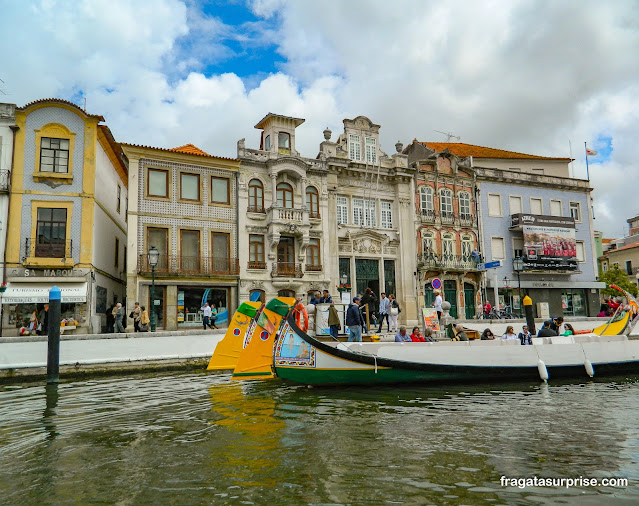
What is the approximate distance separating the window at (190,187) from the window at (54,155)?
18.8 ft

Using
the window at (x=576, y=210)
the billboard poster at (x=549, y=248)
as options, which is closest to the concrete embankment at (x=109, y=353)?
the billboard poster at (x=549, y=248)

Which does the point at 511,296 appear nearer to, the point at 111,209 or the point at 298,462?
the point at 111,209

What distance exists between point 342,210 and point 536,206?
52.4 ft

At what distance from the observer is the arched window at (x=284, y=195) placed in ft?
101

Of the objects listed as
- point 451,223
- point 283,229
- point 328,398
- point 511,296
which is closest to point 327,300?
point 283,229

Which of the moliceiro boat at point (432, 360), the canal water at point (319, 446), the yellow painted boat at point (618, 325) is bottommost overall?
the canal water at point (319, 446)

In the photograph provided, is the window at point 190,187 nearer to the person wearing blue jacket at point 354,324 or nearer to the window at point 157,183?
the window at point 157,183

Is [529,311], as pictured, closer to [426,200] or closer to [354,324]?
[354,324]

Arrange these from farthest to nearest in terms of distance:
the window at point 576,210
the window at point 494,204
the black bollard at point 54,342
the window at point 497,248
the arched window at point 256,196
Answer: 1. the window at point 576,210
2. the window at point 494,204
3. the window at point 497,248
4. the arched window at point 256,196
5. the black bollard at point 54,342

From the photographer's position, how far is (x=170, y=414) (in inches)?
440

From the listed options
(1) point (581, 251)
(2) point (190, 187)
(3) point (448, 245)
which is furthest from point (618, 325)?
(1) point (581, 251)

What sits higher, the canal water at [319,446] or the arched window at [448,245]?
the arched window at [448,245]

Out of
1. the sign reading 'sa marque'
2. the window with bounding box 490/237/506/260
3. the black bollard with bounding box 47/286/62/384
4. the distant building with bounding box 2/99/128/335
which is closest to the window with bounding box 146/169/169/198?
the distant building with bounding box 2/99/128/335

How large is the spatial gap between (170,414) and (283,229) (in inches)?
758
